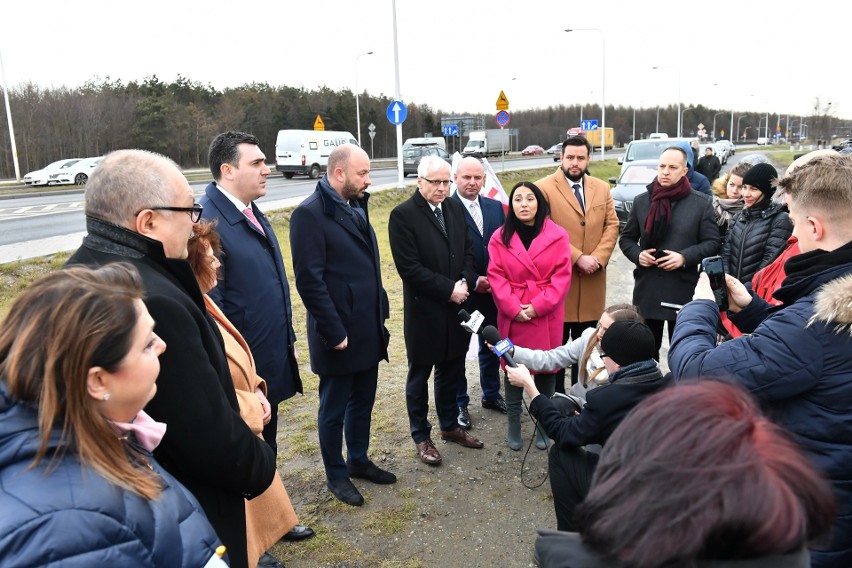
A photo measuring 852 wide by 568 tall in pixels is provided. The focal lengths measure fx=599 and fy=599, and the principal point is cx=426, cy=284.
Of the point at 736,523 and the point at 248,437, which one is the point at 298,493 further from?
the point at 736,523

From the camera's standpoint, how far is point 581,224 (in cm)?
470

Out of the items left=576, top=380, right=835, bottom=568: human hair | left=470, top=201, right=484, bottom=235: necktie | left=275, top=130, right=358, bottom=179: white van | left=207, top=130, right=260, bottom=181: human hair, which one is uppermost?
left=275, top=130, right=358, bottom=179: white van

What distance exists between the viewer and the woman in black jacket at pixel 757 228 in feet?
13.5

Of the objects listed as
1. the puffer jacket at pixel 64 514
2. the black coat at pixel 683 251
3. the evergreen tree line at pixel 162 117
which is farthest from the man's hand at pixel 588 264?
the evergreen tree line at pixel 162 117

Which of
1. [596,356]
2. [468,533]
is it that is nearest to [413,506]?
[468,533]

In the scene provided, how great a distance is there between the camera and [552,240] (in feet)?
13.4

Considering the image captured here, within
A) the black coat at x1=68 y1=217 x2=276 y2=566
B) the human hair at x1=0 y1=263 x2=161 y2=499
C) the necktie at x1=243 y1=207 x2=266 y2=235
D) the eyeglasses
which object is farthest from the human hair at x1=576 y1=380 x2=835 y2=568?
the necktie at x1=243 y1=207 x2=266 y2=235

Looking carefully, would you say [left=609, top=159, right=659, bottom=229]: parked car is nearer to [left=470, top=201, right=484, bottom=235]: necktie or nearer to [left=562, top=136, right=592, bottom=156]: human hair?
[left=562, top=136, right=592, bottom=156]: human hair

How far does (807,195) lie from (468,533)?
90.7 inches

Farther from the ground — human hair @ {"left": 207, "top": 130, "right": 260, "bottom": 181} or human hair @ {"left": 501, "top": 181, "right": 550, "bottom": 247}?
human hair @ {"left": 207, "top": 130, "right": 260, "bottom": 181}

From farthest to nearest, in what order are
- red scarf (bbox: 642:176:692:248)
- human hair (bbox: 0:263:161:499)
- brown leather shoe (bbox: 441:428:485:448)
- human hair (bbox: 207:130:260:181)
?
red scarf (bbox: 642:176:692:248) < brown leather shoe (bbox: 441:428:485:448) < human hair (bbox: 207:130:260:181) < human hair (bbox: 0:263:161:499)

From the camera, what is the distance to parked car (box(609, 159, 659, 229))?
1279 centimetres

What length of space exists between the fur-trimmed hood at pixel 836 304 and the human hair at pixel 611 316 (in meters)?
0.99

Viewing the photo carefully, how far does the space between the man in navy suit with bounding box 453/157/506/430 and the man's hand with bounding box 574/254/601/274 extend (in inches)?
27.4
